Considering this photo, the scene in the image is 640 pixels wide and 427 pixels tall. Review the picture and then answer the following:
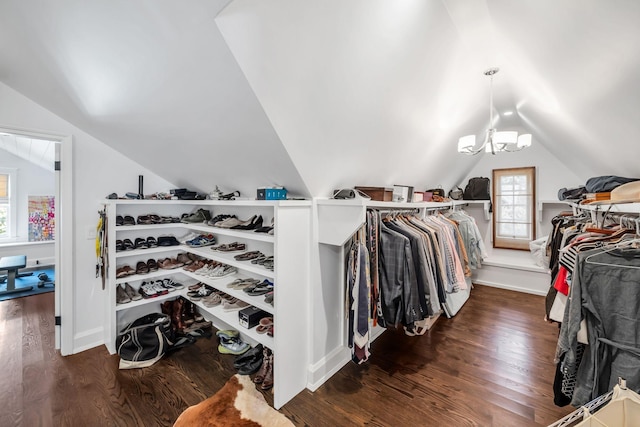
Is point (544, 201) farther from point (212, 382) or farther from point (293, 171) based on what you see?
point (212, 382)

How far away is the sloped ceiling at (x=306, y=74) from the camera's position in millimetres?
1146

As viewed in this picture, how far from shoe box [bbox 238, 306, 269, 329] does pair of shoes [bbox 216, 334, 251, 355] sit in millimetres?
387

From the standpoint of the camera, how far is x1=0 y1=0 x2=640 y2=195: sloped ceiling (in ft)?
3.76

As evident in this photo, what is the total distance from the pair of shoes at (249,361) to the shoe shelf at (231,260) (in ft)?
2.21

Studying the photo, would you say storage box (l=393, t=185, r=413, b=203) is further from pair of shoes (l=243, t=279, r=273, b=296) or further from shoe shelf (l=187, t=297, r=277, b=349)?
shoe shelf (l=187, t=297, r=277, b=349)

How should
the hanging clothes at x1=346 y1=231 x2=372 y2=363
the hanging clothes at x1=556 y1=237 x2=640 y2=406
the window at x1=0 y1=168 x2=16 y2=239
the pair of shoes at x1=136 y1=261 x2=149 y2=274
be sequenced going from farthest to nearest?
1. the window at x1=0 y1=168 x2=16 y2=239
2. the pair of shoes at x1=136 y1=261 x2=149 y2=274
3. the hanging clothes at x1=346 y1=231 x2=372 y2=363
4. the hanging clothes at x1=556 y1=237 x2=640 y2=406

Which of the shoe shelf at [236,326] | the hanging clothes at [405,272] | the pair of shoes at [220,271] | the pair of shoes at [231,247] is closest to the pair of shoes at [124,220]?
the pair of shoes at [231,247]

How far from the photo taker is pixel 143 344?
218 cm

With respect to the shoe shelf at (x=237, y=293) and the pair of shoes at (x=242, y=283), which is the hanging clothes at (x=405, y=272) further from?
the pair of shoes at (x=242, y=283)

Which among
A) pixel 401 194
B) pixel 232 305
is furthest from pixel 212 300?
pixel 401 194

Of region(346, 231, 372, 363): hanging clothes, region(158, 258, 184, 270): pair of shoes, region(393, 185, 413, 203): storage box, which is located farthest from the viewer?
region(158, 258, 184, 270): pair of shoes

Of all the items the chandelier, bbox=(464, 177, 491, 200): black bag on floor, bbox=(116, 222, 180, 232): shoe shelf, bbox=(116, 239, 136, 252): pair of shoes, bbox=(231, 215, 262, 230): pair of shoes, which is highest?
the chandelier

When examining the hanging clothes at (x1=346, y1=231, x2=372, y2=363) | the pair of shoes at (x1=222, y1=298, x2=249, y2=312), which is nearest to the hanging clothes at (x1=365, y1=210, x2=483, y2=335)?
the hanging clothes at (x1=346, y1=231, x2=372, y2=363)

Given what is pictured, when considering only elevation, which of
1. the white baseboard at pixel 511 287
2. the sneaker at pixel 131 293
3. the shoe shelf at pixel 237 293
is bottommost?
the white baseboard at pixel 511 287
